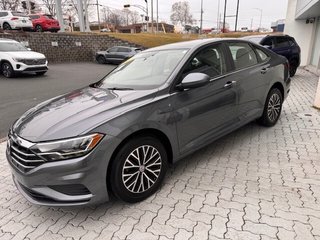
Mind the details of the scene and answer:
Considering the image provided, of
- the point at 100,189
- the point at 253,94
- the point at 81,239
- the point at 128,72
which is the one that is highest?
the point at 128,72

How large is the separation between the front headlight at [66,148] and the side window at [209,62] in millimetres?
1447

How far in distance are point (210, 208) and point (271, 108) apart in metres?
2.69

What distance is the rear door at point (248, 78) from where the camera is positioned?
12.8ft

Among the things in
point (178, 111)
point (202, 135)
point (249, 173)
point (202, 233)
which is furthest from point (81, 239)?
point (249, 173)

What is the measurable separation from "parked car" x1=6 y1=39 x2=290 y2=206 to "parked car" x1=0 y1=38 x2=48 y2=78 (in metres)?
10.3

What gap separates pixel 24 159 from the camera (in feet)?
8.05

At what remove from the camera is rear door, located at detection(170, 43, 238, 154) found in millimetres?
3084

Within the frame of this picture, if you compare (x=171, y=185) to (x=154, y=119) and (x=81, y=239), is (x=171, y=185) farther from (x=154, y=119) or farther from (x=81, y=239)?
(x=81, y=239)

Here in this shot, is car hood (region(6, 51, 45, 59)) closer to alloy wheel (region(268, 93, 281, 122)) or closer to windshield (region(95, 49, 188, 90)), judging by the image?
windshield (region(95, 49, 188, 90))

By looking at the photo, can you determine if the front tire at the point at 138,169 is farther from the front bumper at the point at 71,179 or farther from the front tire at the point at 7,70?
the front tire at the point at 7,70

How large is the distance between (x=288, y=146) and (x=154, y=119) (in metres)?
2.43

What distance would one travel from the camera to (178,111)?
9.83ft

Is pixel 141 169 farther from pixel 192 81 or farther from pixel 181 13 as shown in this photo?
pixel 181 13

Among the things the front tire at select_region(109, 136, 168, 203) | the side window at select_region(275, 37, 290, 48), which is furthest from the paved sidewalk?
the side window at select_region(275, 37, 290, 48)
